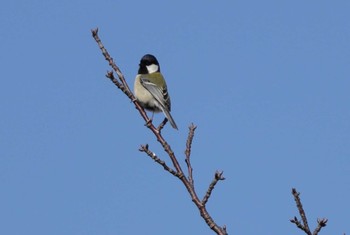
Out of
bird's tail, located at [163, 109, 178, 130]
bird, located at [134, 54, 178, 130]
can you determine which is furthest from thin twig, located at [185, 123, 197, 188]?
bird, located at [134, 54, 178, 130]

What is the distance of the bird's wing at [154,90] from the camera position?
940 cm

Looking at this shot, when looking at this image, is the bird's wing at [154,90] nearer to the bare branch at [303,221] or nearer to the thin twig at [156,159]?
the thin twig at [156,159]

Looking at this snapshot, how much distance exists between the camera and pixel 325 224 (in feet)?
Result: 11.0

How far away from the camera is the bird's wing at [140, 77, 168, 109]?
9399 mm

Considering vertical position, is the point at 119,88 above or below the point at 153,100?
below

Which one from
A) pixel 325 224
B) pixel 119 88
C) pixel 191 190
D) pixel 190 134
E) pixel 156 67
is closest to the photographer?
pixel 325 224

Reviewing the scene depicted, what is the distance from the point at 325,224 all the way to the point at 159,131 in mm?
1586

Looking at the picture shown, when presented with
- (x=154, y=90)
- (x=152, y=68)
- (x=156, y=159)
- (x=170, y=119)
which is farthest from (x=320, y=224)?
(x=152, y=68)

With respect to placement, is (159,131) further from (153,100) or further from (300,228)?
(153,100)

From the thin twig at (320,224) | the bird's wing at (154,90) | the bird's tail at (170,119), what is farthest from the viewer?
the bird's wing at (154,90)

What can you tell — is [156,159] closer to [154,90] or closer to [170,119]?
[170,119]

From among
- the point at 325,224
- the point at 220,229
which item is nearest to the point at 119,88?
the point at 220,229

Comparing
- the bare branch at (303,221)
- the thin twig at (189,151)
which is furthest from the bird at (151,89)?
the bare branch at (303,221)

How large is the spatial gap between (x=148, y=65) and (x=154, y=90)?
90 centimetres
